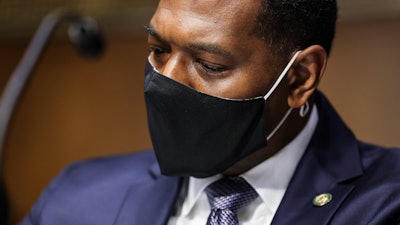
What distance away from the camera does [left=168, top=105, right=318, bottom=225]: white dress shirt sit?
1677 millimetres

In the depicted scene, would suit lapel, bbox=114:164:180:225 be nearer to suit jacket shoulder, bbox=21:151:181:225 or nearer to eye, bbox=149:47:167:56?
suit jacket shoulder, bbox=21:151:181:225

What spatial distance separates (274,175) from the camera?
170cm

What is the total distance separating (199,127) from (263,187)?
9.0 inches

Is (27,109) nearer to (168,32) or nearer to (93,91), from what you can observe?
(93,91)

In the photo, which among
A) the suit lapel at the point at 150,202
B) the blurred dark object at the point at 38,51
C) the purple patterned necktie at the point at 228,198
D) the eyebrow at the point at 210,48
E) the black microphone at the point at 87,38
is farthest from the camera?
the black microphone at the point at 87,38

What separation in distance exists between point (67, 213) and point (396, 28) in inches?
56.4

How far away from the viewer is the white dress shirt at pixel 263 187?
1.68m

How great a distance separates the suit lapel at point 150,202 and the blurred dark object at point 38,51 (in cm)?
35

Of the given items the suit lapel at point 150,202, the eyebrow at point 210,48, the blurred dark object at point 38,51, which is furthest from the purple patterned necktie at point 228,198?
the blurred dark object at point 38,51

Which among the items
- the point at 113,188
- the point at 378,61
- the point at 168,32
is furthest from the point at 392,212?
the point at 378,61

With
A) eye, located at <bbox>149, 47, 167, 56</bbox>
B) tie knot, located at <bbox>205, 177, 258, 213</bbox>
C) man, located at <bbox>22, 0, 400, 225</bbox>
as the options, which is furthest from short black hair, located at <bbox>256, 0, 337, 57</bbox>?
tie knot, located at <bbox>205, 177, 258, 213</bbox>

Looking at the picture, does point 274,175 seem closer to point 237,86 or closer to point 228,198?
point 228,198

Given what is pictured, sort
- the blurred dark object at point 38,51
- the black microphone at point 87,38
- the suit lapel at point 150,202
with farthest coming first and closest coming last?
the black microphone at point 87,38
the blurred dark object at point 38,51
the suit lapel at point 150,202

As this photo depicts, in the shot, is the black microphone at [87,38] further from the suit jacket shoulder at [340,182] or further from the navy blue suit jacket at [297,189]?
the suit jacket shoulder at [340,182]
